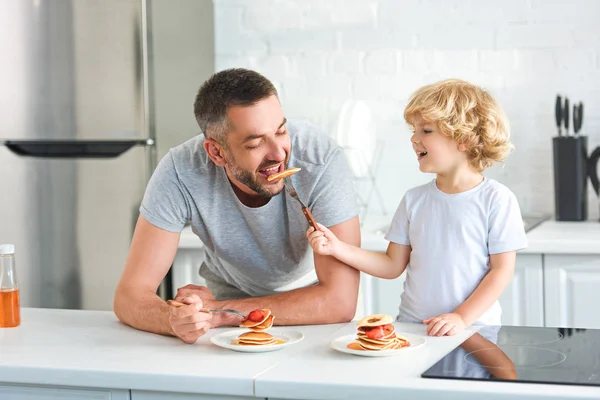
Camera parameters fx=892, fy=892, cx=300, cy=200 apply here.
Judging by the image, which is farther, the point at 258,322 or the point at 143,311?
the point at 143,311

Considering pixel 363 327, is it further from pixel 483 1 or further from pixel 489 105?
pixel 483 1

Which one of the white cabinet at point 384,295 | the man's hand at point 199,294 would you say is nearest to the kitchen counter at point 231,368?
the man's hand at point 199,294

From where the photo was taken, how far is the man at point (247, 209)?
6.41ft

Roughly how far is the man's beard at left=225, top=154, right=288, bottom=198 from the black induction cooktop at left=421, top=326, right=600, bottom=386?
0.58 m

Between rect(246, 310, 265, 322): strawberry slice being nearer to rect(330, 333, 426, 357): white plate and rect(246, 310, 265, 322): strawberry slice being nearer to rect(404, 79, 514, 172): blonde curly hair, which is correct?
rect(330, 333, 426, 357): white plate

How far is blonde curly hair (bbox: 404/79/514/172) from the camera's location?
1.98 meters

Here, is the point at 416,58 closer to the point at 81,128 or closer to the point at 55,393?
the point at 81,128

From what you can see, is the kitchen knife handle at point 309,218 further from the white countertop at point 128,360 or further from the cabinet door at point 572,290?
the cabinet door at point 572,290

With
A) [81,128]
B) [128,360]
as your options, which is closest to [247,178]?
[128,360]

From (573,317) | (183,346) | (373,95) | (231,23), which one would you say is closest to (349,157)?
(373,95)

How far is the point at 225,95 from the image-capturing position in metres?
2.03

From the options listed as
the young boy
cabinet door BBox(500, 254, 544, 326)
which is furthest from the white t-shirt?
cabinet door BBox(500, 254, 544, 326)

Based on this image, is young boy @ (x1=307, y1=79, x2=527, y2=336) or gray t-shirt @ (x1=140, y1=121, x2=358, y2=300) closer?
young boy @ (x1=307, y1=79, x2=527, y2=336)

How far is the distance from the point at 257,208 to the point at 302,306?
30 cm
